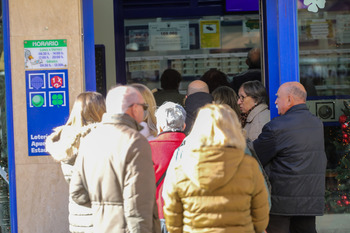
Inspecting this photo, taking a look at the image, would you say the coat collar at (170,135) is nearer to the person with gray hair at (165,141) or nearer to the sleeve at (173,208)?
the person with gray hair at (165,141)

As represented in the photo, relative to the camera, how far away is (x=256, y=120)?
5.59 m

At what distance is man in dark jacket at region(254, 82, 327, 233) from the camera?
4.77 metres

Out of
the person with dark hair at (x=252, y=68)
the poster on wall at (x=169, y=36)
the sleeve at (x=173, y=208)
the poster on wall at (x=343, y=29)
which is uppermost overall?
the poster on wall at (x=169, y=36)

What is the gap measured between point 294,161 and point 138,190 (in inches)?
67.6

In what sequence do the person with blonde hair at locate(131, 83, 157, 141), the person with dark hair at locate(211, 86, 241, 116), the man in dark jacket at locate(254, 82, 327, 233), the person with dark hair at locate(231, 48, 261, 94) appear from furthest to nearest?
the person with dark hair at locate(231, 48, 261, 94) < the person with dark hair at locate(211, 86, 241, 116) < the person with blonde hair at locate(131, 83, 157, 141) < the man in dark jacket at locate(254, 82, 327, 233)

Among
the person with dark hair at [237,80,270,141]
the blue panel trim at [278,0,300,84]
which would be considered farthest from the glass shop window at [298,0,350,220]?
the person with dark hair at [237,80,270,141]

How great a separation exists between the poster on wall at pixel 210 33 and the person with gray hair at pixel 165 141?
4996 mm

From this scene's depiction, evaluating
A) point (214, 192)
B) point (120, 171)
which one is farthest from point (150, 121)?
point (214, 192)

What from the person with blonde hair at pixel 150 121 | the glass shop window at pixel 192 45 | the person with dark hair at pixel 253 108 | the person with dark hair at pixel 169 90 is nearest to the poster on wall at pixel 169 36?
the glass shop window at pixel 192 45

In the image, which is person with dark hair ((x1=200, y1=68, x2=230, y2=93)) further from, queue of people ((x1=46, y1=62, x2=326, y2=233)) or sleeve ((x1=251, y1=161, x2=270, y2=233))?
sleeve ((x1=251, y1=161, x2=270, y2=233))

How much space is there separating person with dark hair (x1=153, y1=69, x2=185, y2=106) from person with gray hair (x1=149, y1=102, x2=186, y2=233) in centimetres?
236

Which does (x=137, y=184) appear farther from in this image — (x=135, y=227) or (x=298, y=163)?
(x=298, y=163)

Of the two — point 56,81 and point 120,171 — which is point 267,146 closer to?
point 120,171

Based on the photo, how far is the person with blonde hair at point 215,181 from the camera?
3414 millimetres
